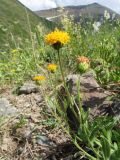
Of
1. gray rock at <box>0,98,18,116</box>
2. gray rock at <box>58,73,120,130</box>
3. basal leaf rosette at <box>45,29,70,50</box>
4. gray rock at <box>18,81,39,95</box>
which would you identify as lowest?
gray rock at <box>18,81,39,95</box>

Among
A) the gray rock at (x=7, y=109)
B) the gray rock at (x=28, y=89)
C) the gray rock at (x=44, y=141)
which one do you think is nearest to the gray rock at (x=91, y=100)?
the gray rock at (x=44, y=141)

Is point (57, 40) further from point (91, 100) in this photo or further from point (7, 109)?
point (7, 109)

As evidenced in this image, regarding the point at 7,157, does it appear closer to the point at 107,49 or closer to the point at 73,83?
the point at 73,83

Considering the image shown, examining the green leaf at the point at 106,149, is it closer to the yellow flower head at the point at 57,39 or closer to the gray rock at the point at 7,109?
the yellow flower head at the point at 57,39

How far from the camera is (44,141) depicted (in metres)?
3.83

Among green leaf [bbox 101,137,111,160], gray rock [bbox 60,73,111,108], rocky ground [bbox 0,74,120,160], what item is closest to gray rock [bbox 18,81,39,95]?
rocky ground [bbox 0,74,120,160]

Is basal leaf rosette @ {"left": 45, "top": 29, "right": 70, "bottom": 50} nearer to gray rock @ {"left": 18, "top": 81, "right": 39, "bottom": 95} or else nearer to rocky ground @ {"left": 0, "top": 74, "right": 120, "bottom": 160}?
rocky ground @ {"left": 0, "top": 74, "right": 120, "bottom": 160}

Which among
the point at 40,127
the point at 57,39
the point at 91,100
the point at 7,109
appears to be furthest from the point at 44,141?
the point at 57,39

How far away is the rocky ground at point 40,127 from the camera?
371 centimetres

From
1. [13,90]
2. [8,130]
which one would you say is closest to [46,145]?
[8,130]

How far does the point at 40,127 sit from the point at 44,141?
0.78ft

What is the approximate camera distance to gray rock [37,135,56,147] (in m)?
3.80

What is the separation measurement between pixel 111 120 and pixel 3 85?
2486 mm

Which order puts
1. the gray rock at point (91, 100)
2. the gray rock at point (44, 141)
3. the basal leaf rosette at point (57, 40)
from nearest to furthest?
the basal leaf rosette at point (57, 40) → the gray rock at point (91, 100) → the gray rock at point (44, 141)
